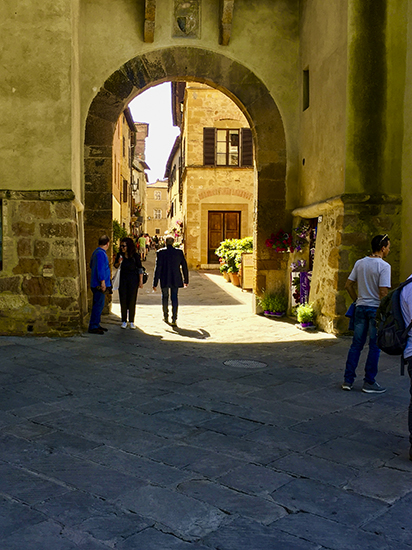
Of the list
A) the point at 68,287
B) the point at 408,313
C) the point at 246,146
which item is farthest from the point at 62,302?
the point at 246,146

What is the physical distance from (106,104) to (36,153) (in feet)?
8.00

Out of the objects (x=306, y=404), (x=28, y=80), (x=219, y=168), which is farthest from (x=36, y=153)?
(x=219, y=168)

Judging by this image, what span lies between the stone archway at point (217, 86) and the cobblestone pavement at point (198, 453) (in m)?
3.85

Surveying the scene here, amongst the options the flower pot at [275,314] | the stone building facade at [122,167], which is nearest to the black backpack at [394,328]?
the flower pot at [275,314]

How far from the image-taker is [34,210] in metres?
8.63

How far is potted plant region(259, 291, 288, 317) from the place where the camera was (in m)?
11.0

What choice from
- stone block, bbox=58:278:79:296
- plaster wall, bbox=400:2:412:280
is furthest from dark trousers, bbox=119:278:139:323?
plaster wall, bbox=400:2:412:280

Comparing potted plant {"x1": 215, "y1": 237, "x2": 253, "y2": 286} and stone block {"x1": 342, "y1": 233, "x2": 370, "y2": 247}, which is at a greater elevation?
stone block {"x1": 342, "y1": 233, "x2": 370, "y2": 247}

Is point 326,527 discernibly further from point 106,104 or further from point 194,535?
point 106,104

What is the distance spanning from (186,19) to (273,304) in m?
5.43

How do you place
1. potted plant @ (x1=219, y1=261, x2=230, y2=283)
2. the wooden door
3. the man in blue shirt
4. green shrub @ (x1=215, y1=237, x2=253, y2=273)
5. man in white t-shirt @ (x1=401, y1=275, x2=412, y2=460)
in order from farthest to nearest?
the wooden door → potted plant @ (x1=219, y1=261, x2=230, y2=283) → green shrub @ (x1=215, y1=237, x2=253, y2=273) → the man in blue shirt → man in white t-shirt @ (x1=401, y1=275, x2=412, y2=460)

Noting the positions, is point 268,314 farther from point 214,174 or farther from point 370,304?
point 214,174

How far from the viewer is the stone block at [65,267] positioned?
28.4 ft

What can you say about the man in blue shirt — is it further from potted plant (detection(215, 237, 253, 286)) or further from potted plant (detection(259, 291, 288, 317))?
potted plant (detection(215, 237, 253, 286))
